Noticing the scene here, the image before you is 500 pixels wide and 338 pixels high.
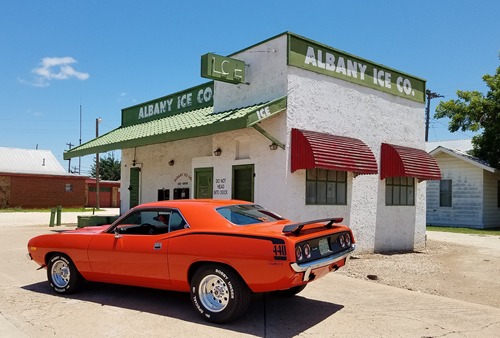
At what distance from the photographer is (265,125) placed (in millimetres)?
10539

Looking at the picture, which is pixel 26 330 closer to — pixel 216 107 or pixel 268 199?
pixel 268 199

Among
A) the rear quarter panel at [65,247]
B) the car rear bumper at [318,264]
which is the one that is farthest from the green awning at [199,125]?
the car rear bumper at [318,264]

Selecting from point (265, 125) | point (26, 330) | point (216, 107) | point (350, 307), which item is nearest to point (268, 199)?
point (265, 125)

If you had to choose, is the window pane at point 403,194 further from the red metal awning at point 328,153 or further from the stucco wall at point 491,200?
the stucco wall at point 491,200

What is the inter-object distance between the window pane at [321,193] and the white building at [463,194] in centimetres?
1332

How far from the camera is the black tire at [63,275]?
6.59 meters

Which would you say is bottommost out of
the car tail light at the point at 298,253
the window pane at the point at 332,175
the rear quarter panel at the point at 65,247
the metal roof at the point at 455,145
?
Answer: the rear quarter panel at the point at 65,247

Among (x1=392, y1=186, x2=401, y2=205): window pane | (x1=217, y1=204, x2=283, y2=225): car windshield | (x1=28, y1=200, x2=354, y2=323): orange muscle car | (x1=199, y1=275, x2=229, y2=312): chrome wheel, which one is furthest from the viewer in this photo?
(x1=392, y1=186, x2=401, y2=205): window pane

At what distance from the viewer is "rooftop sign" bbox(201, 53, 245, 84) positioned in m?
10.7

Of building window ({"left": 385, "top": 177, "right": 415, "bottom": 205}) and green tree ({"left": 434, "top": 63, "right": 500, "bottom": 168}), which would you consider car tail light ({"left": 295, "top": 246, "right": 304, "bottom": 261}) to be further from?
green tree ({"left": 434, "top": 63, "right": 500, "bottom": 168})

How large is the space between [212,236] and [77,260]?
237 cm

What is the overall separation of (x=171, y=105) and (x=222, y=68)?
18.4 ft

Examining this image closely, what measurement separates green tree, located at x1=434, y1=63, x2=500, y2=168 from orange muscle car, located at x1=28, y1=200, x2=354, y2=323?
20.1 m

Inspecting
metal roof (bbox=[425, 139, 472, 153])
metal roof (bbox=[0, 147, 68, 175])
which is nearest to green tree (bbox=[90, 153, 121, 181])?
metal roof (bbox=[0, 147, 68, 175])
